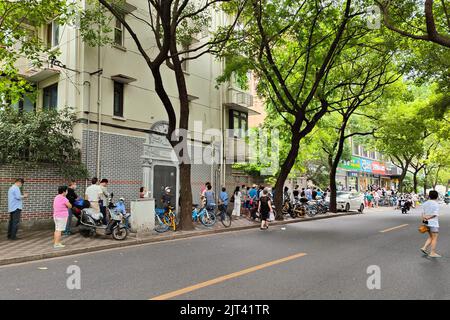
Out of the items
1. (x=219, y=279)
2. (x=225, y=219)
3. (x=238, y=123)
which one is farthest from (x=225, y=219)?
(x=238, y=123)

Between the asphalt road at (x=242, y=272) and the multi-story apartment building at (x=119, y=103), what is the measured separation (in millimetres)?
5907

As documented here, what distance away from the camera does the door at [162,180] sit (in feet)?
55.7

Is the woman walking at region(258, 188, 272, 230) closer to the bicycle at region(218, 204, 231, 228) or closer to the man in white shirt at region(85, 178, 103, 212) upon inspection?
the bicycle at region(218, 204, 231, 228)

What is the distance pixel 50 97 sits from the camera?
1606 centimetres

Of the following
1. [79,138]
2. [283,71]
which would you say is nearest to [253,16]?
[283,71]

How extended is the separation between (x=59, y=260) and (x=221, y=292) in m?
4.63

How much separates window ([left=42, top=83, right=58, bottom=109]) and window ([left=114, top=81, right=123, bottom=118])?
2489mm

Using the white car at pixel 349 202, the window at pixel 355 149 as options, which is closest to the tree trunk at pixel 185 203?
the white car at pixel 349 202

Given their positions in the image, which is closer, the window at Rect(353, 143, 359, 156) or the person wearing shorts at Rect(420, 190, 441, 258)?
the person wearing shorts at Rect(420, 190, 441, 258)

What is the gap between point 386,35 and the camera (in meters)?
16.1

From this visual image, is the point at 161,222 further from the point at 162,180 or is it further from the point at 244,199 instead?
the point at 244,199

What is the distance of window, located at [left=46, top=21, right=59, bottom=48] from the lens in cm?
1570

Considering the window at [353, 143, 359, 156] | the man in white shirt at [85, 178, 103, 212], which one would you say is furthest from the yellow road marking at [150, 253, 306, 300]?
the window at [353, 143, 359, 156]

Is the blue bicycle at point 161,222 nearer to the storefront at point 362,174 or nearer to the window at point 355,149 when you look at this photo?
the storefront at point 362,174
